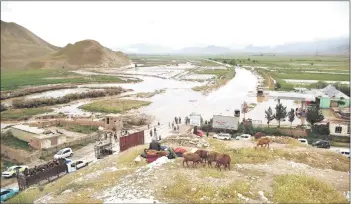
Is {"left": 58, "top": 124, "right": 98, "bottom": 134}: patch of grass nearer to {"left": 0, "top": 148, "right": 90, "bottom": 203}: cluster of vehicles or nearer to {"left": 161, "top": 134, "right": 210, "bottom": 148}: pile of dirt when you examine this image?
{"left": 0, "top": 148, "right": 90, "bottom": 203}: cluster of vehicles

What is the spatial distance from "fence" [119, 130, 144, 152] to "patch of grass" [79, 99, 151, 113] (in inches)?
659

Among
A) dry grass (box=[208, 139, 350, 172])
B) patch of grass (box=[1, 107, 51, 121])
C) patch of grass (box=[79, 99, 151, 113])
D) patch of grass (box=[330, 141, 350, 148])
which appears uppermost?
dry grass (box=[208, 139, 350, 172])

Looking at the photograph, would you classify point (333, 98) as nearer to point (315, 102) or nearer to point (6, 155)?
point (315, 102)

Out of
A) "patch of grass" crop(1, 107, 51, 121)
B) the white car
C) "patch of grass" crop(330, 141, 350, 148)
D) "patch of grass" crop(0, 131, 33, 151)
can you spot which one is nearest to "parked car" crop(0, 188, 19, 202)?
"patch of grass" crop(0, 131, 33, 151)

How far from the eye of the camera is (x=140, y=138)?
811 inches

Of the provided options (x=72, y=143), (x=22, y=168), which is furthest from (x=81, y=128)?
(x=22, y=168)

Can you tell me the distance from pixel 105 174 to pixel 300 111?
25.0 metres

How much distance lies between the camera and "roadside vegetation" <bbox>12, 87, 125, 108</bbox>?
41.6 metres

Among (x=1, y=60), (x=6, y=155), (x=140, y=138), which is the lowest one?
(x=6, y=155)

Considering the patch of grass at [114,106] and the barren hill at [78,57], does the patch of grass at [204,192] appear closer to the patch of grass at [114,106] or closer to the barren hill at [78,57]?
the patch of grass at [114,106]

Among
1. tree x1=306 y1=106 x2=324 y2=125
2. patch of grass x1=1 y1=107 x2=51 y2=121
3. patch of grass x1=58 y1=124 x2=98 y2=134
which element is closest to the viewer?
tree x1=306 y1=106 x2=324 y2=125

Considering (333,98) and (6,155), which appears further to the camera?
(333,98)

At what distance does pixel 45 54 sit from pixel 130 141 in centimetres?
9621

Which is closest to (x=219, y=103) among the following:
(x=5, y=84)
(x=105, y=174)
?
(x=105, y=174)
